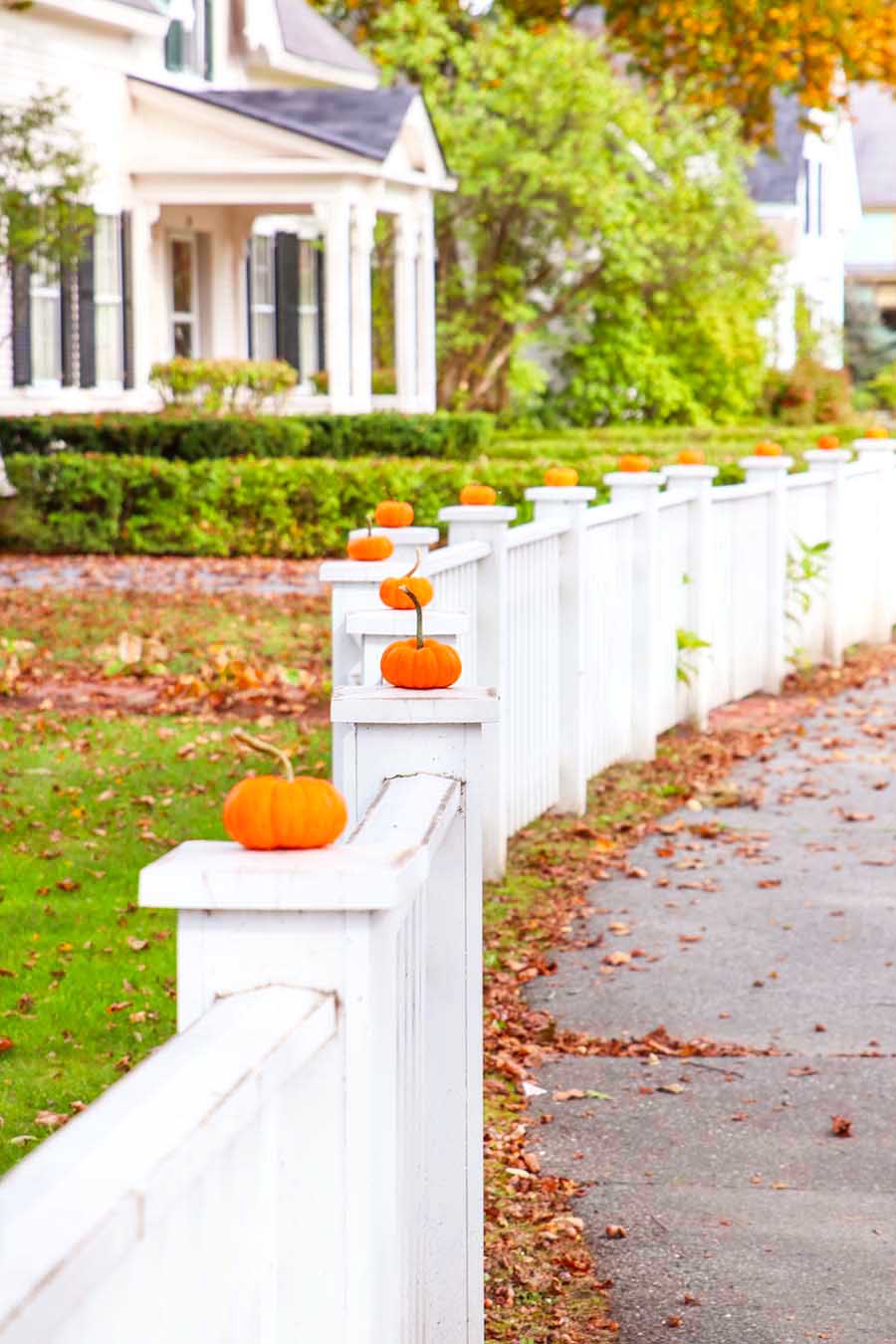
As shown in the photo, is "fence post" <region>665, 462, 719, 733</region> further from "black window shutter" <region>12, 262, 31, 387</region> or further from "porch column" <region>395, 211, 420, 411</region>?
"porch column" <region>395, 211, 420, 411</region>

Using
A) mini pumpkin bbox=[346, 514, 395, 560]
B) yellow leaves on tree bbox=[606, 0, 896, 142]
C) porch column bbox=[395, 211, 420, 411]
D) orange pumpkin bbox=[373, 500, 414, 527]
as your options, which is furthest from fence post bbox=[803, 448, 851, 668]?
porch column bbox=[395, 211, 420, 411]

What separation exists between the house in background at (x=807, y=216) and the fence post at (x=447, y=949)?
38.2 meters

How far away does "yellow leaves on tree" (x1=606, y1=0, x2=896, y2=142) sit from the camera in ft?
62.8

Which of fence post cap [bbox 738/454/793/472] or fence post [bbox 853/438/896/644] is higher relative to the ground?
fence post cap [bbox 738/454/793/472]

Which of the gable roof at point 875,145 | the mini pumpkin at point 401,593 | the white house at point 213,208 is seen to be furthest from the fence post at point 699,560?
the gable roof at point 875,145

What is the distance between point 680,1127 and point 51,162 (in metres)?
16.2

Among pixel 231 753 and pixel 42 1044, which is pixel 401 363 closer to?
pixel 231 753

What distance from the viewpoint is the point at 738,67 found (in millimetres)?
19922

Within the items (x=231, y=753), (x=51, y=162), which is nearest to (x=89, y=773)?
(x=231, y=753)

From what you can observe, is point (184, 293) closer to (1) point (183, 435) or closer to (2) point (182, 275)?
(2) point (182, 275)

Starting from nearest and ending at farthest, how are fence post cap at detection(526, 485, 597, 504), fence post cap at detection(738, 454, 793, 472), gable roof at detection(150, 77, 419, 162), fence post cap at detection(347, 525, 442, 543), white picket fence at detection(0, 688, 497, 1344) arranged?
white picket fence at detection(0, 688, 497, 1344)
fence post cap at detection(347, 525, 442, 543)
fence post cap at detection(526, 485, 597, 504)
fence post cap at detection(738, 454, 793, 472)
gable roof at detection(150, 77, 419, 162)

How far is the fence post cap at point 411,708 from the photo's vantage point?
11.9 ft

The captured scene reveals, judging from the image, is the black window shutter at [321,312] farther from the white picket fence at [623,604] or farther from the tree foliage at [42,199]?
the white picket fence at [623,604]

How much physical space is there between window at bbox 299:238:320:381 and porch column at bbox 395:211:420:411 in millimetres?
1137
